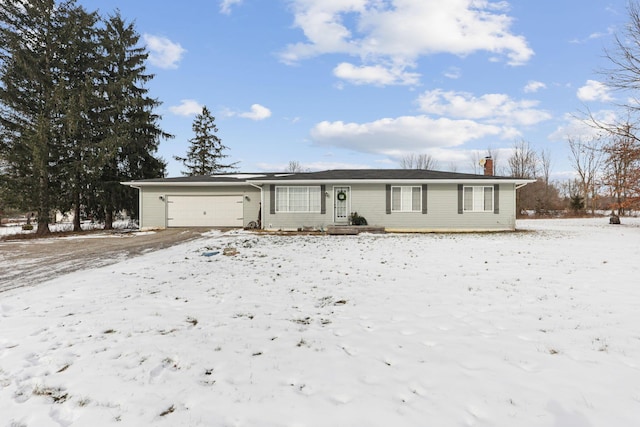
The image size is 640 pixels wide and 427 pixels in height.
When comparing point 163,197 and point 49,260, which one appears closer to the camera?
point 49,260

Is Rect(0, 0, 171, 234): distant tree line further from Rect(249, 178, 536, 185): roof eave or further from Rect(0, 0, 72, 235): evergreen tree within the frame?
Rect(249, 178, 536, 185): roof eave

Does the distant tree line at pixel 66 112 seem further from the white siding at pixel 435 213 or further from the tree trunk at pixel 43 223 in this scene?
the white siding at pixel 435 213

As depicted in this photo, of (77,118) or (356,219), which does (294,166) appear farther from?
(356,219)

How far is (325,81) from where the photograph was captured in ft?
62.3

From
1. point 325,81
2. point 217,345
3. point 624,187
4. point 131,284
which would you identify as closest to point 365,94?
point 325,81

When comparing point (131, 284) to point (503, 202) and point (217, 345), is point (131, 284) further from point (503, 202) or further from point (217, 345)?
point (503, 202)

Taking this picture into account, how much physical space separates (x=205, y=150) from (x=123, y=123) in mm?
13762

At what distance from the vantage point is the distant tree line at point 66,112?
1474 cm

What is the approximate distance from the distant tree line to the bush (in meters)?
13.4

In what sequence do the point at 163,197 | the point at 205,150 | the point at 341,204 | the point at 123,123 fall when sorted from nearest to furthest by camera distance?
the point at 341,204
the point at 163,197
the point at 123,123
the point at 205,150

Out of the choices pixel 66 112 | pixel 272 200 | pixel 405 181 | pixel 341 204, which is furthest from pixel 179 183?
pixel 405 181

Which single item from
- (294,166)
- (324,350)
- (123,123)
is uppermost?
(294,166)

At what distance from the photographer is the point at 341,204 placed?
14.7m

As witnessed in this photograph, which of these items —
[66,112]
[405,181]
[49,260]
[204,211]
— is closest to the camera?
[49,260]
